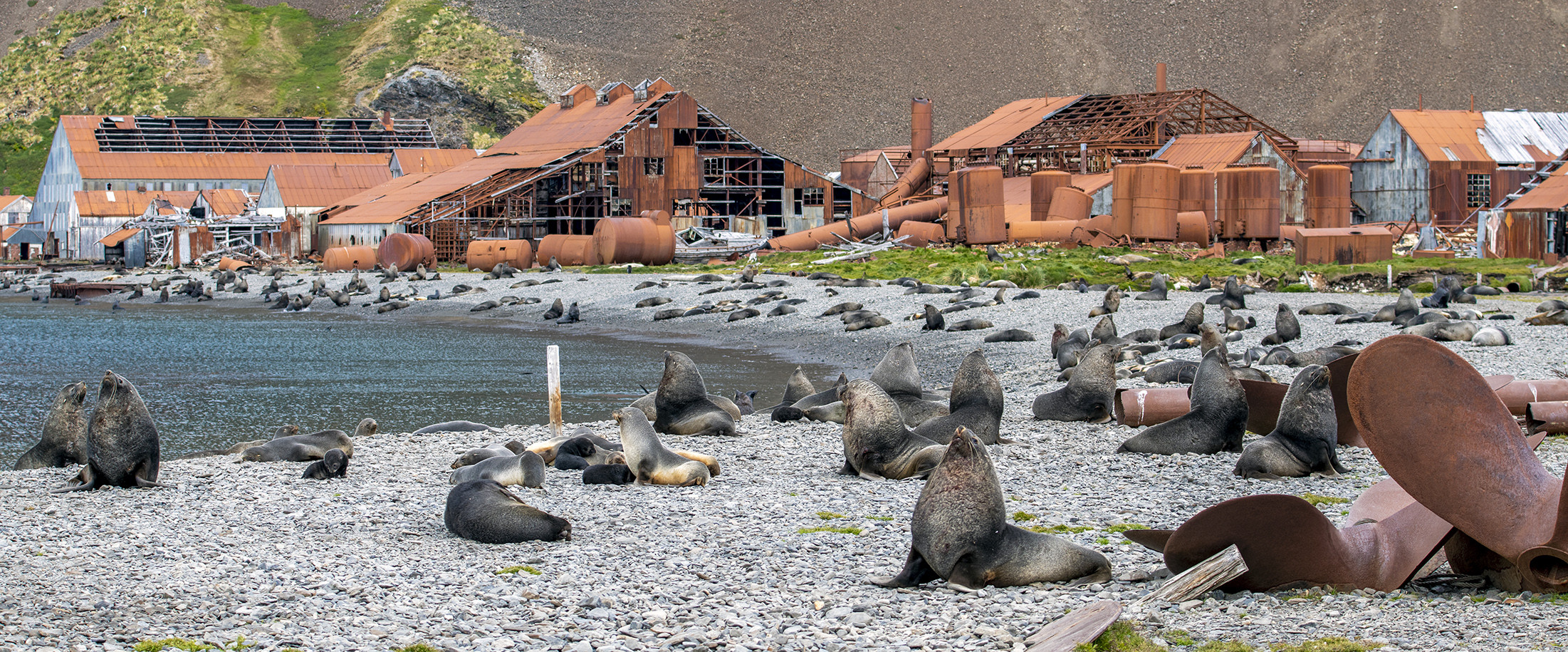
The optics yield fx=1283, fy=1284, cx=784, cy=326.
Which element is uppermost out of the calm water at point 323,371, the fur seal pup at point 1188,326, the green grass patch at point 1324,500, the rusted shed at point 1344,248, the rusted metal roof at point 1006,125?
the rusted metal roof at point 1006,125

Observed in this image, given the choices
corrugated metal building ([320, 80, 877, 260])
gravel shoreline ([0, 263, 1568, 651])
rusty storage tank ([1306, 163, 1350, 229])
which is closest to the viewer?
gravel shoreline ([0, 263, 1568, 651])

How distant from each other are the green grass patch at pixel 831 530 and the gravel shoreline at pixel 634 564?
0.07 m

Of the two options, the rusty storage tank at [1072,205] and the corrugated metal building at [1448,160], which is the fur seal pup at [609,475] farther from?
the corrugated metal building at [1448,160]

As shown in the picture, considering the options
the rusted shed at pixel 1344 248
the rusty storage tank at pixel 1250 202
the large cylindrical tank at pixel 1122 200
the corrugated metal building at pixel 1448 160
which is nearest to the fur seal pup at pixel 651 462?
the rusted shed at pixel 1344 248

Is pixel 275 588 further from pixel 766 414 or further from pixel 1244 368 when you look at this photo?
pixel 1244 368

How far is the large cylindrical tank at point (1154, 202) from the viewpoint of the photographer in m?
36.2

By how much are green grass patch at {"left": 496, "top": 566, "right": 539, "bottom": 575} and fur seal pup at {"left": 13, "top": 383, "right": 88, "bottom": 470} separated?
6130 millimetres

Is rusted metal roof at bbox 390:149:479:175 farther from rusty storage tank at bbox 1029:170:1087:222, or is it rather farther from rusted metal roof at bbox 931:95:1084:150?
rusty storage tank at bbox 1029:170:1087:222

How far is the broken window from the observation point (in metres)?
47.6

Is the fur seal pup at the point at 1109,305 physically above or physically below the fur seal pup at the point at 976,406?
above

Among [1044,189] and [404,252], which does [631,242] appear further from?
[1044,189]

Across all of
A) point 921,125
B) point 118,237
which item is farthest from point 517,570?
point 118,237

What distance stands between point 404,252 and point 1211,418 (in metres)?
38.4

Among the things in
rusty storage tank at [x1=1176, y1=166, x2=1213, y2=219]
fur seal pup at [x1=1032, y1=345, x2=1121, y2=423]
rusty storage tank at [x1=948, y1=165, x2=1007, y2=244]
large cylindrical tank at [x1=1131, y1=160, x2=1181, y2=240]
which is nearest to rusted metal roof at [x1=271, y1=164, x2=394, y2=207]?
rusty storage tank at [x1=948, y1=165, x2=1007, y2=244]
